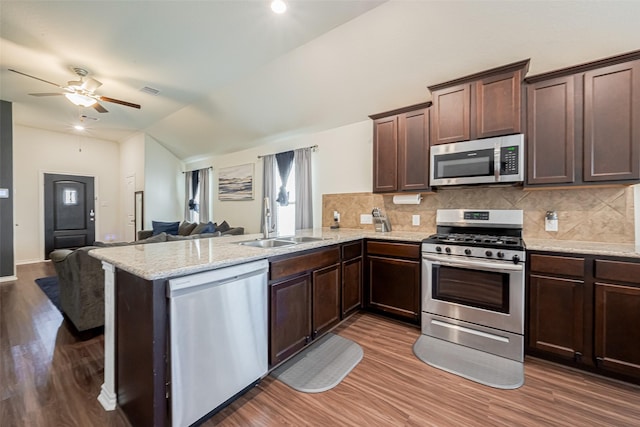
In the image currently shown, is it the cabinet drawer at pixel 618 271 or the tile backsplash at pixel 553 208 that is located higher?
the tile backsplash at pixel 553 208

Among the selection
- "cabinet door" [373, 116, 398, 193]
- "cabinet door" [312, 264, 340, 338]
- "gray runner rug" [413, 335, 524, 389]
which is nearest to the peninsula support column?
"cabinet door" [312, 264, 340, 338]

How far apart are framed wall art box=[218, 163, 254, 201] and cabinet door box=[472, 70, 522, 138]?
4.30 metres

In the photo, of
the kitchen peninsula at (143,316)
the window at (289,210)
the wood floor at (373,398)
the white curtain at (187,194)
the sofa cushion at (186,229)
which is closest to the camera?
the kitchen peninsula at (143,316)

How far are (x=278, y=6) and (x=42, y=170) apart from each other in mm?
7357

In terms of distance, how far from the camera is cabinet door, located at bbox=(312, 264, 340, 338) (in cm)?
231

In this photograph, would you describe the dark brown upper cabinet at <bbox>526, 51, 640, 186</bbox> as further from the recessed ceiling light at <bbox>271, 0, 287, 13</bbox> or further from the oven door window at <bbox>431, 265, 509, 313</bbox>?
the recessed ceiling light at <bbox>271, 0, 287, 13</bbox>

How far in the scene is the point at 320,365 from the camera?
211 cm

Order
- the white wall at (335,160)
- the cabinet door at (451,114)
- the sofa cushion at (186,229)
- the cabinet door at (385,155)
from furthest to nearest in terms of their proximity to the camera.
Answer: the sofa cushion at (186,229), the white wall at (335,160), the cabinet door at (385,155), the cabinet door at (451,114)

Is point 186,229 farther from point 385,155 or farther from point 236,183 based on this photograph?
point 385,155

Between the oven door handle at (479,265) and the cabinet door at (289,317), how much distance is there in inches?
49.4

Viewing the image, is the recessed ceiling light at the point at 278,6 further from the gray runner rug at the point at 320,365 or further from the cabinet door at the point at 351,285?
the gray runner rug at the point at 320,365

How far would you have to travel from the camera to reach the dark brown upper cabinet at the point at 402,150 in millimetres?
2912

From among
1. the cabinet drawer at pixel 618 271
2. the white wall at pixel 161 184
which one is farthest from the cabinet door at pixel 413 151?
the white wall at pixel 161 184

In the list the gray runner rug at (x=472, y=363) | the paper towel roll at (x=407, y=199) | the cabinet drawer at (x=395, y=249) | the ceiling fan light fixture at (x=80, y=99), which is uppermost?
the ceiling fan light fixture at (x=80, y=99)
